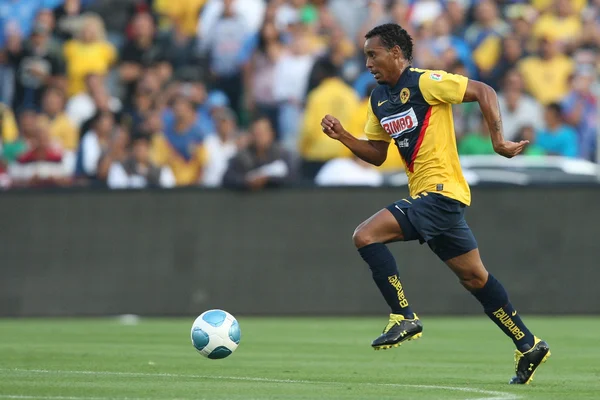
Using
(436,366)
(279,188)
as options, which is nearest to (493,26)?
(279,188)

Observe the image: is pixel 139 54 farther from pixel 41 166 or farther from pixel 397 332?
pixel 397 332

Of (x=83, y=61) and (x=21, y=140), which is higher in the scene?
(x=83, y=61)

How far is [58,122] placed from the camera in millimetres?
18906

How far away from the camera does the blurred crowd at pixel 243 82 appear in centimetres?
1728

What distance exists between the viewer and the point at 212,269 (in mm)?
16359

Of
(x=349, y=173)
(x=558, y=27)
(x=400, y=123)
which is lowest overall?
(x=349, y=173)

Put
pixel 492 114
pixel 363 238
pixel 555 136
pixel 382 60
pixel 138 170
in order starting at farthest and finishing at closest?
pixel 555 136 → pixel 138 170 → pixel 382 60 → pixel 363 238 → pixel 492 114

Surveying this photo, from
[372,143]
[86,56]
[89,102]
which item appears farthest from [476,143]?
[372,143]

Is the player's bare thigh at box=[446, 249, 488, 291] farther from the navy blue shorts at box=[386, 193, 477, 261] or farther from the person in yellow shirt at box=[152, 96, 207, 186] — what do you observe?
the person in yellow shirt at box=[152, 96, 207, 186]


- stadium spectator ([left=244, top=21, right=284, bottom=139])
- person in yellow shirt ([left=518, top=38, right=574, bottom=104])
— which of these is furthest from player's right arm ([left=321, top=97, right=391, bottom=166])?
person in yellow shirt ([left=518, top=38, right=574, bottom=104])

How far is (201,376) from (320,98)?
31.1 feet

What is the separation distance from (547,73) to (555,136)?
4.84 feet

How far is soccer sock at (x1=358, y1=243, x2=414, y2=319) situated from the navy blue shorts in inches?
8.0

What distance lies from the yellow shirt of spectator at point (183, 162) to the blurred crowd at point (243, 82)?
0.02m
